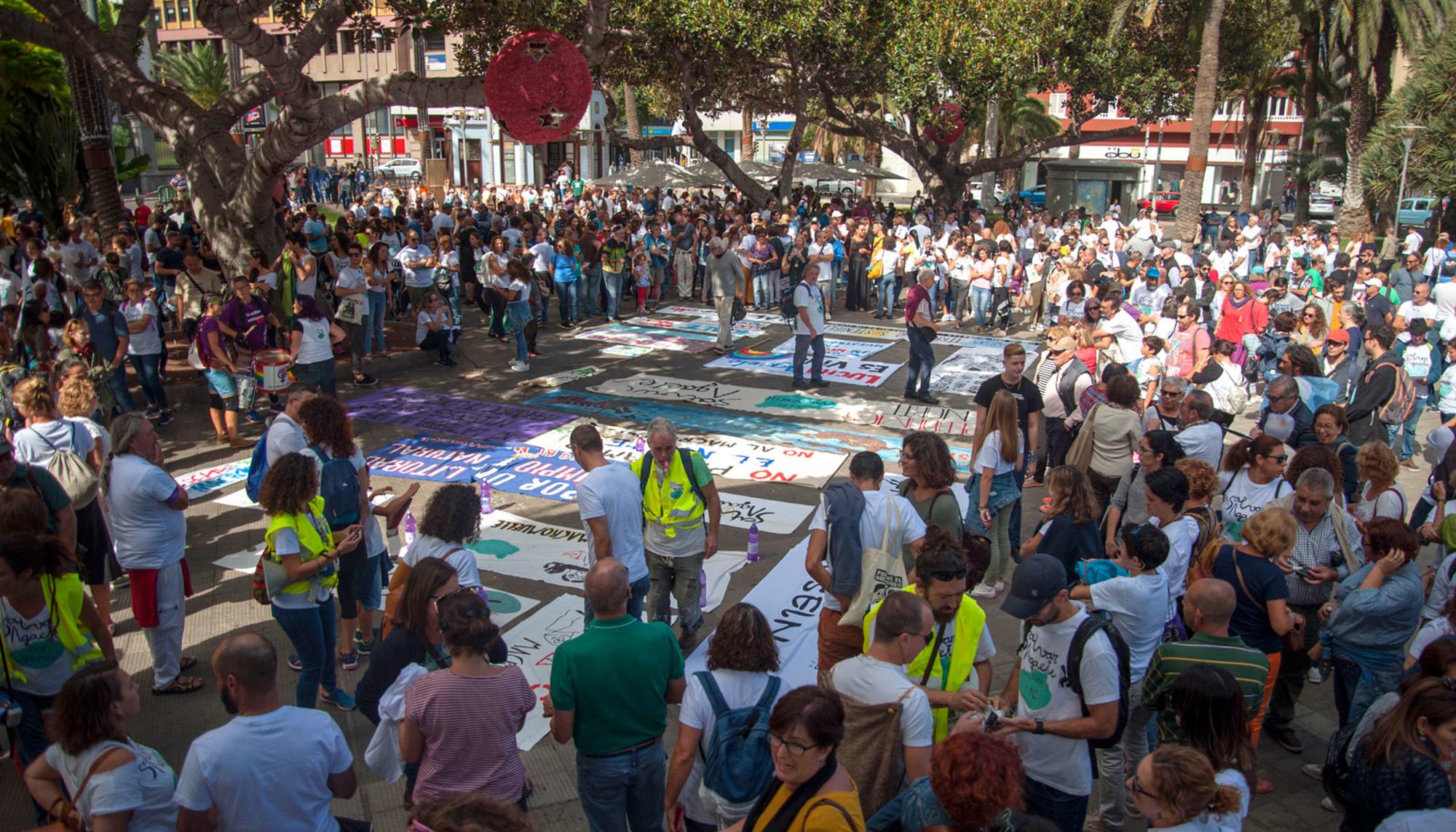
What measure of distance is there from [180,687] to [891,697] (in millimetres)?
4299

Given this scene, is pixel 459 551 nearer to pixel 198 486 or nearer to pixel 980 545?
pixel 980 545

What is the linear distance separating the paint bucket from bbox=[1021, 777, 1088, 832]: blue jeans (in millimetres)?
8280

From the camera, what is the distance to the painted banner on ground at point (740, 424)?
10508 millimetres

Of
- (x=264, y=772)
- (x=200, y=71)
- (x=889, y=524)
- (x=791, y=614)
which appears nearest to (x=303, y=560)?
(x=264, y=772)

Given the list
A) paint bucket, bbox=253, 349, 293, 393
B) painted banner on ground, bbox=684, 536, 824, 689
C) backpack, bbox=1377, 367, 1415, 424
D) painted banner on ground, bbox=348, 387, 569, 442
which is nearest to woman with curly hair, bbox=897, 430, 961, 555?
painted banner on ground, bbox=684, 536, 824, 689

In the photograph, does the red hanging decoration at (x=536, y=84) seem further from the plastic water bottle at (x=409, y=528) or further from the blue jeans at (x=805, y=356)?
the blue jeans at (x=805, y=356)

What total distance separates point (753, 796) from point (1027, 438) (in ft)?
16.1

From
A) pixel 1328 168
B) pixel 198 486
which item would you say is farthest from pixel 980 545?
pixel 1328 168

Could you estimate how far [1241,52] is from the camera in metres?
29.2

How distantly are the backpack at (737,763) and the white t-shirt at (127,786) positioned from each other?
175cm

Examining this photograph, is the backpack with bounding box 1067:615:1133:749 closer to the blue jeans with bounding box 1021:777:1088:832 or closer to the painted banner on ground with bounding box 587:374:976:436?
the blue jeans with bounding box 1021:777:1088:832

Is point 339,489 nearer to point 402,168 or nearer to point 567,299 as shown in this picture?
point 567,299

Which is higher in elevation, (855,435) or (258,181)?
(258,181)

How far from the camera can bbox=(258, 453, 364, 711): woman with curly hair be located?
4.75 metres
